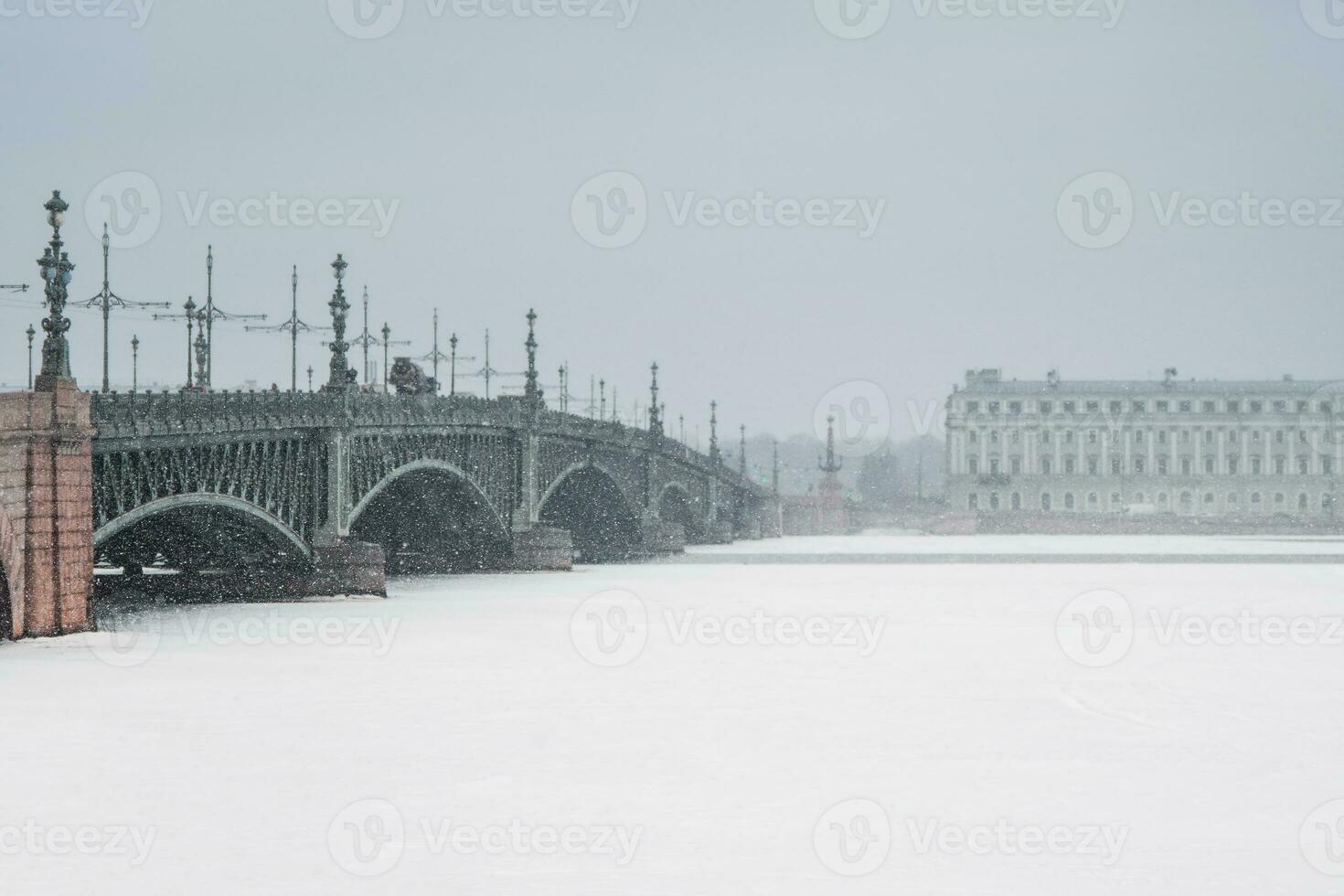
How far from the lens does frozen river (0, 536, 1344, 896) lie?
37.1ft

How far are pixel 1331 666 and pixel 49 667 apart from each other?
17681 millimetres

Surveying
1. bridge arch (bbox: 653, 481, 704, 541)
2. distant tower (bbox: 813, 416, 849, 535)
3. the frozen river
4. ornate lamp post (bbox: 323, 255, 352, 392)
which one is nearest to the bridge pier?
the frozen river

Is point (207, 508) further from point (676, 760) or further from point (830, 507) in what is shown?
point (830, 507)

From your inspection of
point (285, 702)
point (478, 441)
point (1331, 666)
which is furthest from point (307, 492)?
point (1331, 666)

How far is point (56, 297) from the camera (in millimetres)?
27594

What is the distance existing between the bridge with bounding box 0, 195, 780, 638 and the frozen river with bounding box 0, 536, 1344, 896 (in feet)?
7.65

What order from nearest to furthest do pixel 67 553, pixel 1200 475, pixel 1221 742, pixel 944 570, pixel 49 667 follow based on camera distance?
1. pixel 1221 742
2. pixel 49 667
3. pixel 67 553
4. pixel 944 570
5. pixel 1200 475

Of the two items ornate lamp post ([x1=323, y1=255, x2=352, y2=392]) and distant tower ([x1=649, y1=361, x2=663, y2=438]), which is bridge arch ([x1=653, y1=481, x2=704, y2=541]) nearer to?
distant tower ([x1=649, y1=361, x2=663, y2=438])

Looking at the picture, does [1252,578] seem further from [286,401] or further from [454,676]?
[454,676]

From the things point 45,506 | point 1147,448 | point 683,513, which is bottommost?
point 45,506

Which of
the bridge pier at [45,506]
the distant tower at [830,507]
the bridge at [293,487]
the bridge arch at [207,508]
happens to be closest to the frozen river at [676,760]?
the bridge pier at [45,506]

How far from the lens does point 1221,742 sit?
17016mm

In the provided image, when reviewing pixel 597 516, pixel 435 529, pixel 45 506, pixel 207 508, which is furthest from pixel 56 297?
pixel 597 516

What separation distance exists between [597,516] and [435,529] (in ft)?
69.2
